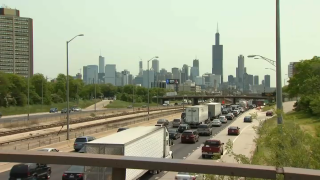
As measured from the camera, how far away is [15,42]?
585 ft

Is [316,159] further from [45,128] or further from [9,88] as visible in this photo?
[9,88]

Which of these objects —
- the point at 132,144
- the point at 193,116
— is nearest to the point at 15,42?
the point at 193,116

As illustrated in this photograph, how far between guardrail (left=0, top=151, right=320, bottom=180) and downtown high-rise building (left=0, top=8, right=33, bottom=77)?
179 metres

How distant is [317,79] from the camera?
65500mm

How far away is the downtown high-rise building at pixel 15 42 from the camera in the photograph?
174m

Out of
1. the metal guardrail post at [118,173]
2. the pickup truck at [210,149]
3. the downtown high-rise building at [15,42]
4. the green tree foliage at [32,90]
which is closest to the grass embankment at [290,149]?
the metal guardrail post at [118,173]

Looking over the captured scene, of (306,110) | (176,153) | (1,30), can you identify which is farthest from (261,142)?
(1,30)

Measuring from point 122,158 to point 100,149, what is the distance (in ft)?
40.8

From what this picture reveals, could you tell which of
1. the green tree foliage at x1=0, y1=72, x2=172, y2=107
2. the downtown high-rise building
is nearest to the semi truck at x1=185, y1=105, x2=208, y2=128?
the green tree foliage at x1=0, y1=72, x2=172, y2=107

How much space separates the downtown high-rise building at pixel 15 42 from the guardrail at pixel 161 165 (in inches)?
7056

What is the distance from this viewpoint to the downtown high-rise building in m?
174

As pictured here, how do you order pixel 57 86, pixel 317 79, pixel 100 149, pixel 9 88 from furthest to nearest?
pixel 57 86 < pixel 9 88 < pixel 317 79 < pixel 100 149

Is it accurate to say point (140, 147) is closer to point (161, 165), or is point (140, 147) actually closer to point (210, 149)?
point (210, 149)

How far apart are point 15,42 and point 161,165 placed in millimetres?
188467
